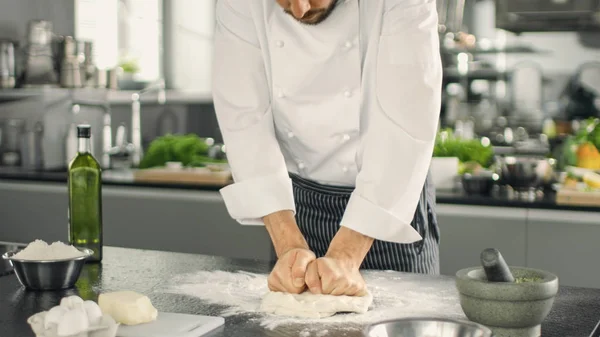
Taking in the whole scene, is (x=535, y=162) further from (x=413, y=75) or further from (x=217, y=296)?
(x=217, y=296)

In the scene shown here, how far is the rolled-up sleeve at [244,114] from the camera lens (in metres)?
1.84

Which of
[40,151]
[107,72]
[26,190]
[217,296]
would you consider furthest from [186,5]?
[217,296]

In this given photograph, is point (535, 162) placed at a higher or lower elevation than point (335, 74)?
lower

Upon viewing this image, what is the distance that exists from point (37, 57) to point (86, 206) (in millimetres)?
2497

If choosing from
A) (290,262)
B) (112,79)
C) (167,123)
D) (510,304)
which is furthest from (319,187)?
(167,123)

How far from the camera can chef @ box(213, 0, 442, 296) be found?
1713mm

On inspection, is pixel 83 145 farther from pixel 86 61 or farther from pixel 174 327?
pixel 86 61

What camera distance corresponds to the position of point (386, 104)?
5.70ft

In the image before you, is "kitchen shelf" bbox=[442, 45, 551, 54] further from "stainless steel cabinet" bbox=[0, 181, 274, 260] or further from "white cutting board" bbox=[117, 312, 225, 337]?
"white cutting board" bbox=[117, 312, 225, 337]

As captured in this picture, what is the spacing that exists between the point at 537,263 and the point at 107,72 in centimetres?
270

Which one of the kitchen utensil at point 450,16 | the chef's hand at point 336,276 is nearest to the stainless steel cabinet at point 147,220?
the chef's hand at point 336,276

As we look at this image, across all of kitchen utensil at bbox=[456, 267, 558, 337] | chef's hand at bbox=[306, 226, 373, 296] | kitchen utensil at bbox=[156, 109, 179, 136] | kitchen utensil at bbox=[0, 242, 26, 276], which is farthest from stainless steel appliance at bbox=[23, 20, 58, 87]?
kitchen utensil at bbox=[456, 267, 558, 337]

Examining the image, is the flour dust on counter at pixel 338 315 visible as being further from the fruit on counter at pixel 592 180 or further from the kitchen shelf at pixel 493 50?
the kitchen shelf at pixel 493 50

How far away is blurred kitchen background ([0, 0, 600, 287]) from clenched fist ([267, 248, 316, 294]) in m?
1.60
